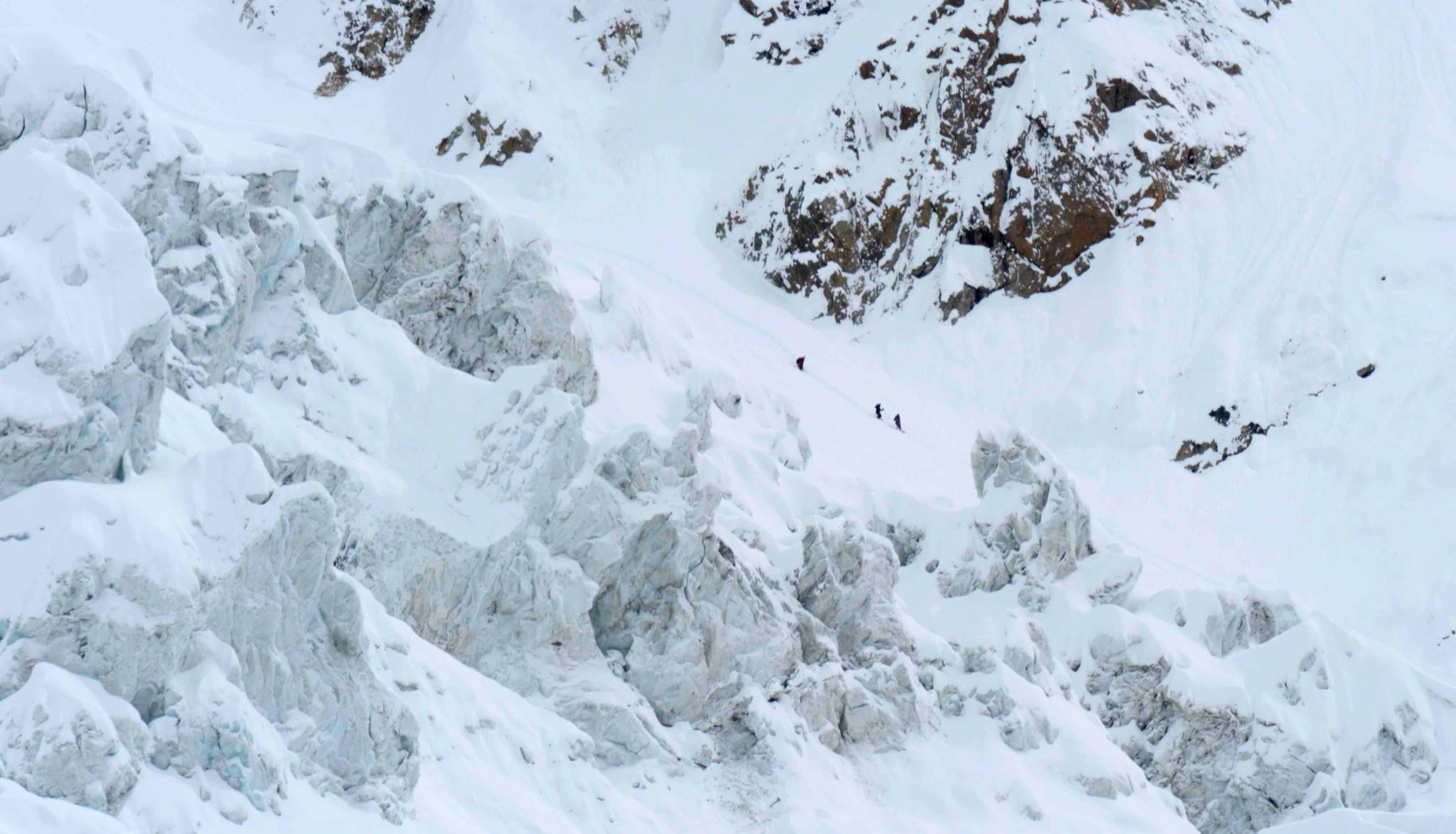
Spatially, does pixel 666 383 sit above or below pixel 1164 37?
below

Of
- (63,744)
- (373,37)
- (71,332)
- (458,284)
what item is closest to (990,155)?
(373,37)

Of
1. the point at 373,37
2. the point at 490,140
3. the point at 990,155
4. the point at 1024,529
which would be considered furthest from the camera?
the point at 373,37

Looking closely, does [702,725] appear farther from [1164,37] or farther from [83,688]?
[1164,37]

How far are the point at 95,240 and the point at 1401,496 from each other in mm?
40197

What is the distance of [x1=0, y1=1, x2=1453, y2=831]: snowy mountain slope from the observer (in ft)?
71.6

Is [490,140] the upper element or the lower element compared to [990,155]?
lower

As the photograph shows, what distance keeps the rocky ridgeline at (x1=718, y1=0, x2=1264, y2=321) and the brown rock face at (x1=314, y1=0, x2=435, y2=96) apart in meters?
15.6

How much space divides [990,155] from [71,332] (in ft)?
152

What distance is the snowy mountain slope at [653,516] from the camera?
71.6ft

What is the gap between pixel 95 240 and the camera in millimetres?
22156

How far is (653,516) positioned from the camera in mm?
32625

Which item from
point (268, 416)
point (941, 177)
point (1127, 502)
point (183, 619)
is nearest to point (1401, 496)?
point (1127, 502)

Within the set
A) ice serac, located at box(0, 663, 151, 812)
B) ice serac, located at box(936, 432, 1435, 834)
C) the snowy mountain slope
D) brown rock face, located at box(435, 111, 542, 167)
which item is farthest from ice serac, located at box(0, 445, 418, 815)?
brown rock face, located at box(435, 111, 542, 167)

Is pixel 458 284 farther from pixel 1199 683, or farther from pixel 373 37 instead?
pixel 373 37
